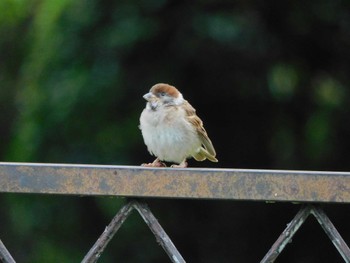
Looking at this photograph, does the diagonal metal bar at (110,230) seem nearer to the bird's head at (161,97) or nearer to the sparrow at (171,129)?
the sparrow at (171,129)

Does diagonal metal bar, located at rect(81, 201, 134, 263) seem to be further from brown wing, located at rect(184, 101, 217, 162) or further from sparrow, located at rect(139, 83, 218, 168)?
brown wing, located at rect(184, 101, 217, 162)

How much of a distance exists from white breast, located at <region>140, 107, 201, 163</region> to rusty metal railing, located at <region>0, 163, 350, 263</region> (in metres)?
2.65

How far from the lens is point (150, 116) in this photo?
4.57 meters

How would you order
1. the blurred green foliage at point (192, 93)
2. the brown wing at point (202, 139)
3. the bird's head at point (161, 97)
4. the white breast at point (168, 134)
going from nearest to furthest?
1. the white breast at point (168, 134)
2. the bird's head at point (161, 97)
3. the brown wing at point (202, 139)
4. the blurred green foliage at point (192, 93)

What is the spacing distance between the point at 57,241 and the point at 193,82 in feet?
4.18

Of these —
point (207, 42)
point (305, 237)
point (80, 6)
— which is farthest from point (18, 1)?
point (305, 237)

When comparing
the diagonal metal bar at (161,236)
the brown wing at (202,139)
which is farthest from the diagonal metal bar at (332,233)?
the brown wing at (202,139)

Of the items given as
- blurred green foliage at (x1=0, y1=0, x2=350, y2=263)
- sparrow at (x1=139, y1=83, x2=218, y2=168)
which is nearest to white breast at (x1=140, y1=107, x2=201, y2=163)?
sparrow at (x1=139, y1=83, x2=218, y2=168)

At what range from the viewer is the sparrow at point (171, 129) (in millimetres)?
4504

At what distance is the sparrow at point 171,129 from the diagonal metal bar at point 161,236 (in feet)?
8.40

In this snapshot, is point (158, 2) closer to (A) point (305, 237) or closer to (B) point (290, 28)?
(B) point (290, 28)

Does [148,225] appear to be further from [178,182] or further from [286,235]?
[286,235]

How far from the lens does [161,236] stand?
1.81m

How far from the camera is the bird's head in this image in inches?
183
